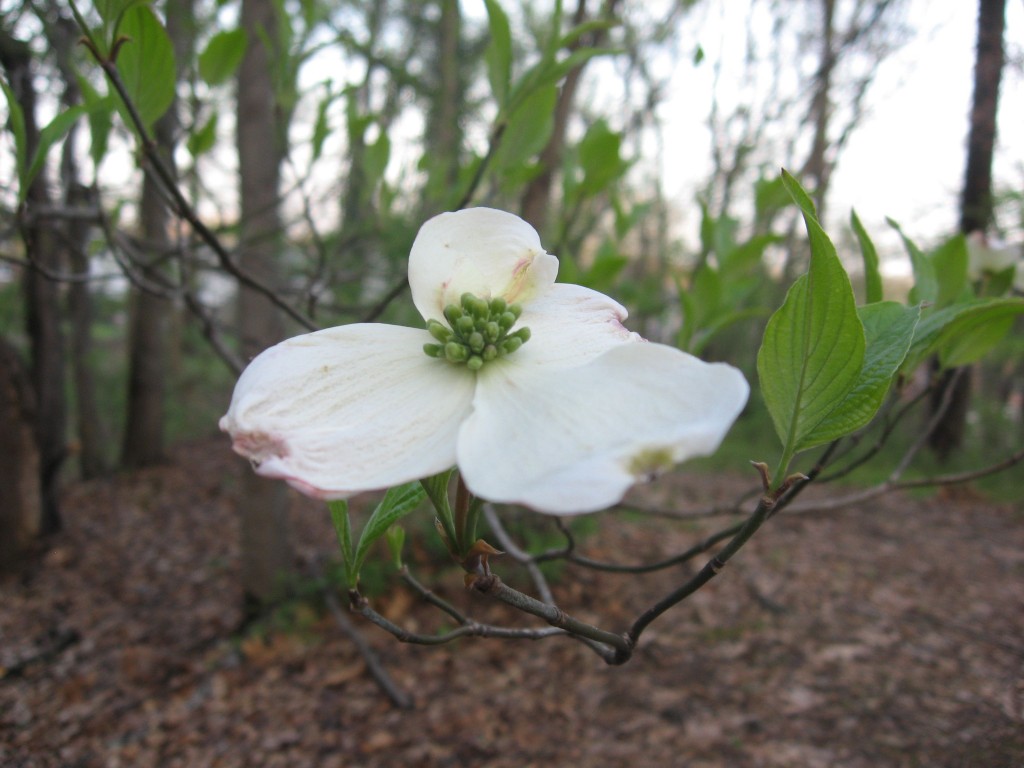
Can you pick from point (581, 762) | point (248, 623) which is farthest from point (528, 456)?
point (248, 623)

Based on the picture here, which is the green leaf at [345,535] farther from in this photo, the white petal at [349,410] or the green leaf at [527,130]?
the green leaf at [527,130]

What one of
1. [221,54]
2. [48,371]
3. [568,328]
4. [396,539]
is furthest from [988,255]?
[48,371]

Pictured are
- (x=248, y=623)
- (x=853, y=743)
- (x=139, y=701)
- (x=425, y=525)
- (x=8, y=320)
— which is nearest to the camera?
(x=853, y=743)

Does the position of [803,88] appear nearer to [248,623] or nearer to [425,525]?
[425,525]

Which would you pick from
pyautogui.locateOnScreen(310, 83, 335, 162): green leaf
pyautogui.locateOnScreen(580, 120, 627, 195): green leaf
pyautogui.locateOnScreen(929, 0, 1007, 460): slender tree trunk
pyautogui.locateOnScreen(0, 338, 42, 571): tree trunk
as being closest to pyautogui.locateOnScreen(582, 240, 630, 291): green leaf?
pyautogui.locateOnScreen(580, 120, 627, 195): green leaf

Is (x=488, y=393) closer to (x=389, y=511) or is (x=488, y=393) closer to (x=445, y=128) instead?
(x=389, y=511)

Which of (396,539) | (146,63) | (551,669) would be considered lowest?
(551,669)

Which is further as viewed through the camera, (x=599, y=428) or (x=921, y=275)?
(x=921, y=275)
